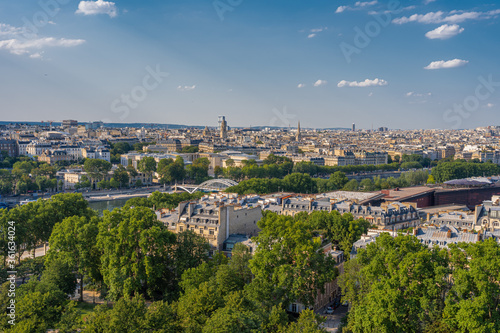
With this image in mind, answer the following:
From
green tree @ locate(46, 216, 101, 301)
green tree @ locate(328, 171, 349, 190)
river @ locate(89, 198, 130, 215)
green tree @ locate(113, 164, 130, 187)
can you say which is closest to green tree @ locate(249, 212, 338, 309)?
green tree @ locate(46, 216, 101, 301)

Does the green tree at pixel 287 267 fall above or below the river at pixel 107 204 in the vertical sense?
above

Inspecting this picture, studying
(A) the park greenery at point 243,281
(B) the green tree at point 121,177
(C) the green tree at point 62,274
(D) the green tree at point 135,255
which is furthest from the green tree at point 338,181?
(C) the green tree at point 62,274

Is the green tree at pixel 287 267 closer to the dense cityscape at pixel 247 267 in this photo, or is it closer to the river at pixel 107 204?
the dense cityscape at pixel 247 267

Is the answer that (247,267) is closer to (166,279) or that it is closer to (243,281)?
(243,281)

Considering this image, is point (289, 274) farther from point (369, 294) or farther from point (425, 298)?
point (425, 298)

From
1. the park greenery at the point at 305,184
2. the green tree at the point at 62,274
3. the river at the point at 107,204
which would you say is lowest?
the river at the point at 107,204

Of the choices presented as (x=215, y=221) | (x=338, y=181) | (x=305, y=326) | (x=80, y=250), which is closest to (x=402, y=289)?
(x=305, y=326)

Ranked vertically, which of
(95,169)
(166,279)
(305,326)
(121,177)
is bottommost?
(166,279)

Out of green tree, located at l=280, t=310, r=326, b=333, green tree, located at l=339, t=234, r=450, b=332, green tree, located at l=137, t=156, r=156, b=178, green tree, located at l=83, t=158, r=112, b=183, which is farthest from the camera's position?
green tree, located at l=137, t=156, r=156, b=178

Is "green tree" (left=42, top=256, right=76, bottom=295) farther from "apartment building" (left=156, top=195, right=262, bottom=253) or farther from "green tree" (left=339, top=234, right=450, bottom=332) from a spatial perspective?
"green tree" (left=339, top=234, right=450, bottom=332)

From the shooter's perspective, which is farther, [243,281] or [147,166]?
[147,166]

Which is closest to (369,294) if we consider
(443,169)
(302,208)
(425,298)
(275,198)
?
(425,298)
